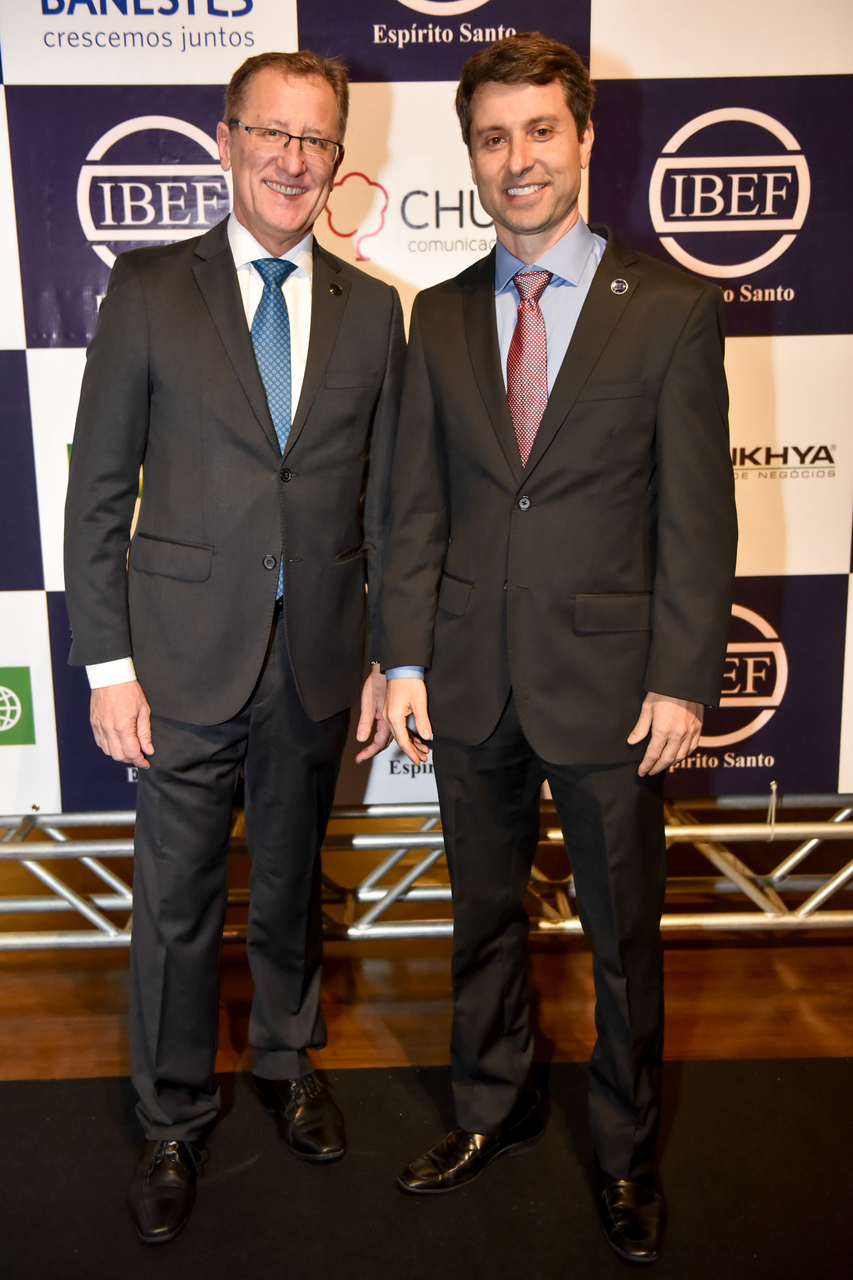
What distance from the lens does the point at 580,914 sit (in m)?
1.81

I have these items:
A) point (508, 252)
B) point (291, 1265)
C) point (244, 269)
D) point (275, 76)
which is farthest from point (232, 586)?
point (291, 1265)

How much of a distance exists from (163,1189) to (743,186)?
92.9 inches

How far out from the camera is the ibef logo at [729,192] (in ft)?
7.83

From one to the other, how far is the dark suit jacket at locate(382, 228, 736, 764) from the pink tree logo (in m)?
0.68

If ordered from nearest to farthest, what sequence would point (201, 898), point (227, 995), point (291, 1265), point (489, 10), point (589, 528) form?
point (589, 528) → point (291, 1265) → point (201, 898) → point (489, 10) → point (227, 995)

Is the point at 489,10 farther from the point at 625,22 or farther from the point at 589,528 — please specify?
the point at 589,528

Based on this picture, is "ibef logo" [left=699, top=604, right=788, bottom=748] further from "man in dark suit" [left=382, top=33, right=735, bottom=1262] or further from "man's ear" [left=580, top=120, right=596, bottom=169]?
"man's ear" [left=580, top=120, right=596, bottom=169]

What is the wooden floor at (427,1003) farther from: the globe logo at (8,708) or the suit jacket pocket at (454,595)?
the suit jacket pocket at (454,595)

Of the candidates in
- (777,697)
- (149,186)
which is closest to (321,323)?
(149,186)

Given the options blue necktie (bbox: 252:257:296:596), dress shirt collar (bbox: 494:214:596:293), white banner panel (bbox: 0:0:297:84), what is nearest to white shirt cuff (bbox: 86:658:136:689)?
blue necktie (bbox: 252:257:296:596)

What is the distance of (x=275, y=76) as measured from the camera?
68.4 inches

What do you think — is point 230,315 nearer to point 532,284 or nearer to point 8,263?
point 532,284

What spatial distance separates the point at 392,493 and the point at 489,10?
4.13 feet

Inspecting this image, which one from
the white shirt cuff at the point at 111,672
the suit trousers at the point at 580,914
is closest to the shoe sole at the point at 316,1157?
the suit trousers at the point at 580,914
